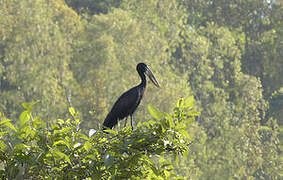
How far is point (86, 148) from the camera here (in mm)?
4293

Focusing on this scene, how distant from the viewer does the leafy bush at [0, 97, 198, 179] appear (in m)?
4.24

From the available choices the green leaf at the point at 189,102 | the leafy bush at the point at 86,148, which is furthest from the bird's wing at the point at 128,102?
the green leaf at the point at 189,102

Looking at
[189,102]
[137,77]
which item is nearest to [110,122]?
[189,102]

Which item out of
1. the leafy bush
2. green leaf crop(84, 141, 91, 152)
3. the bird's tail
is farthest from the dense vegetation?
green leaf crop(84, 141, 91, 152)

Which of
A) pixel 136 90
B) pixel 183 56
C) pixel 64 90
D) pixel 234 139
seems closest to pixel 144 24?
pixel 183 56

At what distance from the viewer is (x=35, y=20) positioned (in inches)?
944

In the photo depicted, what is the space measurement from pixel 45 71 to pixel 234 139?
796cm

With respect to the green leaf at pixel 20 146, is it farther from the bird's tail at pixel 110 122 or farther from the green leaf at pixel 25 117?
the bird's tail at pixel 110 122

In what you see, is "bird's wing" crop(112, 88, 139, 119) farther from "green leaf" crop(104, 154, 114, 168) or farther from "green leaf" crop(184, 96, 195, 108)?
"green leaf" crop(104, 154, 114, 168)

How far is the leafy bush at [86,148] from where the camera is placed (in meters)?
4.24

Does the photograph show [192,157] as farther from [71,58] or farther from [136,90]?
[136,90]

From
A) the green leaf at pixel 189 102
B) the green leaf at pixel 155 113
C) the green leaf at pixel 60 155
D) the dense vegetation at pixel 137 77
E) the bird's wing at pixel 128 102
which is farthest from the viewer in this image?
the dense vegetation at pixel 137 77

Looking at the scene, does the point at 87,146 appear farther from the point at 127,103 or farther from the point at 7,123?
the point at 127,103

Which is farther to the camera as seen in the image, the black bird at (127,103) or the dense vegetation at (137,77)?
the dense vegetation at (137,77)
